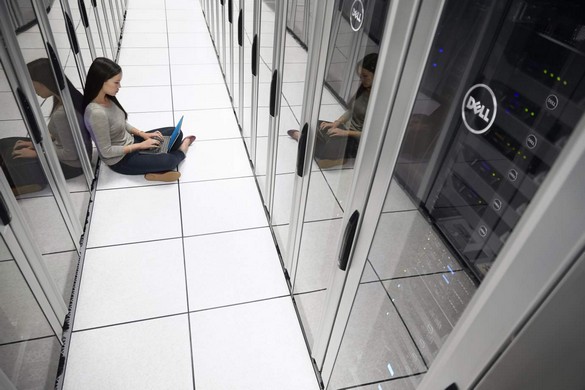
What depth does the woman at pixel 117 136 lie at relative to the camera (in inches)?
90.3

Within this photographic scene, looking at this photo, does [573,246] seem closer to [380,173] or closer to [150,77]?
[380,173]

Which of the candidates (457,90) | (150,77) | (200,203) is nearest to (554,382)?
(457,90)

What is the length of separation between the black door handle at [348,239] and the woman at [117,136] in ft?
6.12

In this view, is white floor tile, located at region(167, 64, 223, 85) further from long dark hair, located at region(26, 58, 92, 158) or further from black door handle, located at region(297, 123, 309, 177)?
black door handle, located at region(297, 123, 309, 177)

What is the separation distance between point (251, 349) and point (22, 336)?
0.94m

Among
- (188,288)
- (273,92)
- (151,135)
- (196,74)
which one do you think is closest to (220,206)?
(188,288)

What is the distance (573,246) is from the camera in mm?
479

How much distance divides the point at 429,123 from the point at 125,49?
4603 mm

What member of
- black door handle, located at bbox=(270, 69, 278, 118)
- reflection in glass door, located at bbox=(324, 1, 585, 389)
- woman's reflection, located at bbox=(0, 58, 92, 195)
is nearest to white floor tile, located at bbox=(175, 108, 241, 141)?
woman's reflection, located at bbox=(0, 58, 92, 195)

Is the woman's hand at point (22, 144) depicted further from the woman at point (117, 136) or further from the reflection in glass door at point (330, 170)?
the reflection in glass door at point (330, 170)

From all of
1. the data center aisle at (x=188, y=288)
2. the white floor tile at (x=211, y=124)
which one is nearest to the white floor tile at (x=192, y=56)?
the white floor tile at (x=211, y=124)

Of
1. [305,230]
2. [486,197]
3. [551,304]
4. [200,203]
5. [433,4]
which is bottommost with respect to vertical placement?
[200,203]

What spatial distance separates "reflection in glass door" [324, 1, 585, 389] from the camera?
92 centimetres

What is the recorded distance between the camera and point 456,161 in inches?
59.8
